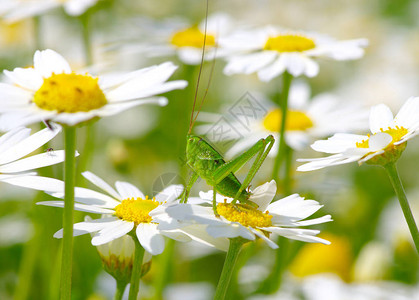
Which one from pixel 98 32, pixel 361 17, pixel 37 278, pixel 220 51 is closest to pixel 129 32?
pixel 220 51

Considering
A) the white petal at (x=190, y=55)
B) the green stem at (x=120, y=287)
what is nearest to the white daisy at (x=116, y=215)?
the green stem at (x=120, y=287)

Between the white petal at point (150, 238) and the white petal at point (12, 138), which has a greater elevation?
the white petal at point (12, 138)

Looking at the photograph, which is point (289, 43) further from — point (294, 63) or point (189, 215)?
point (189, 215)

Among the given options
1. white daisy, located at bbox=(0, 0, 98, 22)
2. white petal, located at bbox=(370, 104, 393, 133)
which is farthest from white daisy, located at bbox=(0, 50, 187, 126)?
white daisy, located at bbox=(0, 0, 98, 22)

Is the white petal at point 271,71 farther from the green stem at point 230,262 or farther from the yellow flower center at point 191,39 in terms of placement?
the green stem at point 230,262

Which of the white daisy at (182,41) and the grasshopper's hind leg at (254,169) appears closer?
the grasshopper's hind leg at (254,169)

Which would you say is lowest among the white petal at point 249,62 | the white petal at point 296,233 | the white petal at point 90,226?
the white petal at point 296,233

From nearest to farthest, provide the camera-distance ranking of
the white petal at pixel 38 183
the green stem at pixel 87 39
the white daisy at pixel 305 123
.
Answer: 1. the white petal at pixel 38 183
2. the white daisy at pixel 305 123
3. the green stem at pixel 87 39
